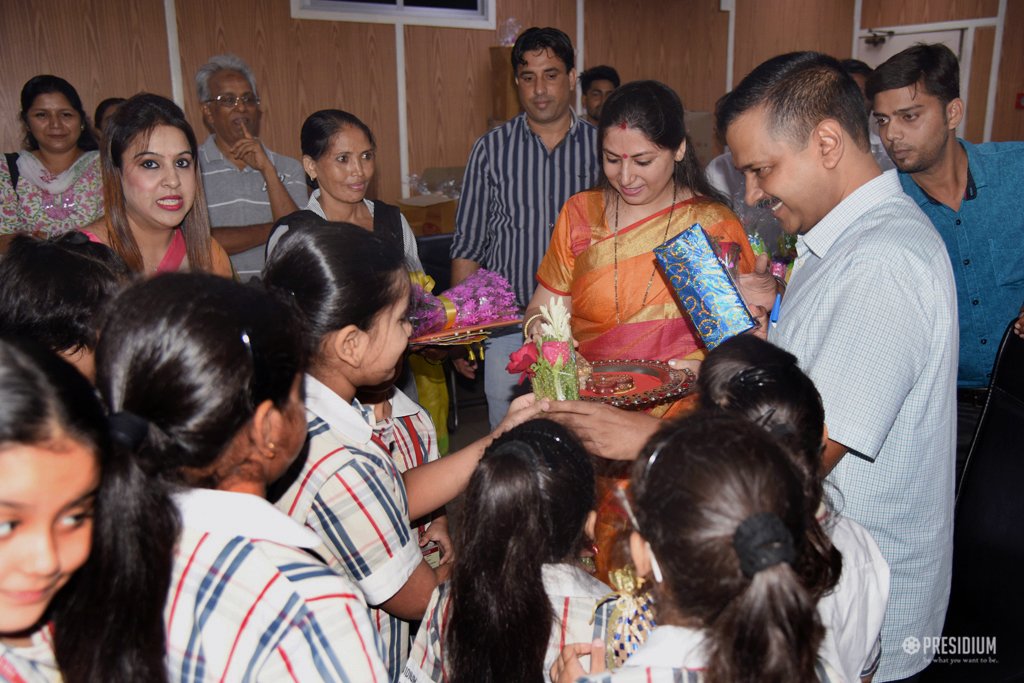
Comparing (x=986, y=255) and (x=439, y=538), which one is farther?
(x=986, y=255)

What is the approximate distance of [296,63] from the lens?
5.08m

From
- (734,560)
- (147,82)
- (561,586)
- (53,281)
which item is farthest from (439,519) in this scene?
(147,82)

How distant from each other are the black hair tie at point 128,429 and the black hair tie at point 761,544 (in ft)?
2.14

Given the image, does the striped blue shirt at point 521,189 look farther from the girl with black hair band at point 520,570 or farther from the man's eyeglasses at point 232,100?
the girl with black hair band at point 520,570

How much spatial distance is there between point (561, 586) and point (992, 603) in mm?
1066

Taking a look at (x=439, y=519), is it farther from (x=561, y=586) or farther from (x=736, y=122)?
(x=736, y=122)

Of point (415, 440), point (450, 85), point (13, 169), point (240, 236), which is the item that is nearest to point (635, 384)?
point (415, 440)

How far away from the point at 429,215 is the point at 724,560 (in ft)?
13.7

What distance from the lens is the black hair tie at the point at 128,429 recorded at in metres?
0.81

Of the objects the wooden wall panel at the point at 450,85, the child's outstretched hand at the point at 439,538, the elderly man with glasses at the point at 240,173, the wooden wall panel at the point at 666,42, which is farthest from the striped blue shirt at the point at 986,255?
the wooden wall panel at the point at 666,42

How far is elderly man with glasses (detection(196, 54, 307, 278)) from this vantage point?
3.10 meters

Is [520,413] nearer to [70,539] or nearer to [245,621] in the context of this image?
[245,621]

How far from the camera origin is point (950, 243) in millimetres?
2408

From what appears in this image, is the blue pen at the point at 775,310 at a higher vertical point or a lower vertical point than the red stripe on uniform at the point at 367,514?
higher
